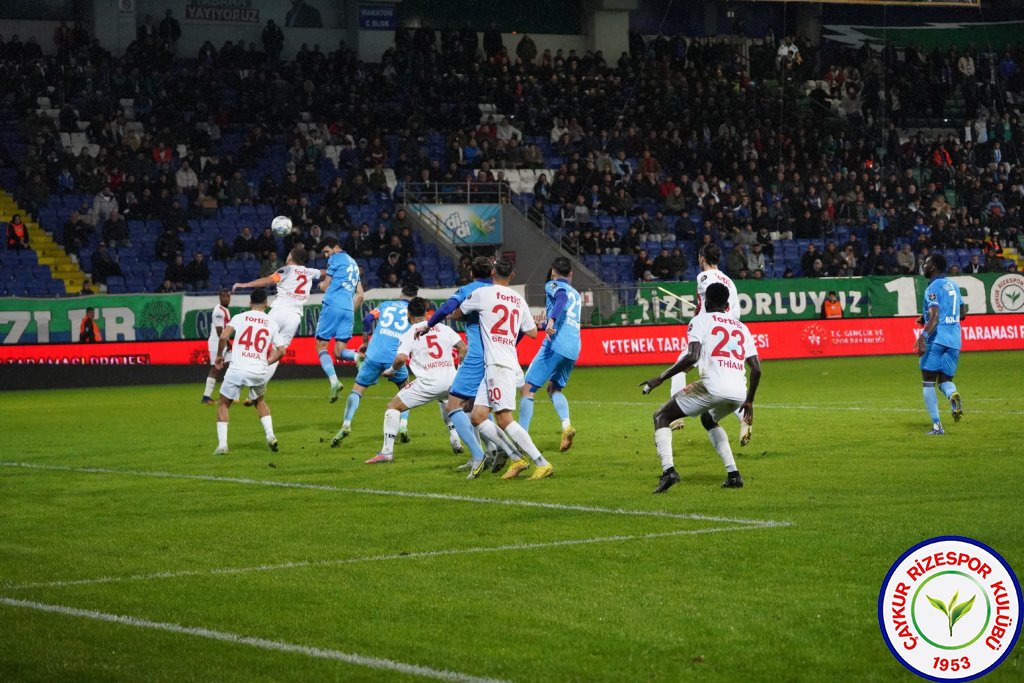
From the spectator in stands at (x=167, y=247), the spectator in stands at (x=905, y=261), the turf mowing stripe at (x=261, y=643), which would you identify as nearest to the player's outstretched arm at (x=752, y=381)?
the turf mowing stripe at (x=261, y=643)

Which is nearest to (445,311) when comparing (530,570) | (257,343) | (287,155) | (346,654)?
(257,343)

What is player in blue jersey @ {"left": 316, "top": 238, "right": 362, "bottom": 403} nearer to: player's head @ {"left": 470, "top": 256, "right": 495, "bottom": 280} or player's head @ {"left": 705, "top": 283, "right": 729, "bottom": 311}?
player's head @ {"left": 470, "top": 256, "right": 495, "bottom": 280}

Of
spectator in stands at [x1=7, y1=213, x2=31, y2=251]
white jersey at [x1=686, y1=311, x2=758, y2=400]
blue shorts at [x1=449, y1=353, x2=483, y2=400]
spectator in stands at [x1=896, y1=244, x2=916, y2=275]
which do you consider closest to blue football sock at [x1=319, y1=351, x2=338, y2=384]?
blue shorts at [x1=449, y1=353, x2=483, y2=400]

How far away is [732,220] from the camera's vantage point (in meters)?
43.1

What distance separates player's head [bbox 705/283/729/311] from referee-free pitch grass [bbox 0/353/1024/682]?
64.3 inches

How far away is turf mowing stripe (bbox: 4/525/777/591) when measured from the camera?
9102mm

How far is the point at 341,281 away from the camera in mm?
23062

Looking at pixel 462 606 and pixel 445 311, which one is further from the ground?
pixel 445 311

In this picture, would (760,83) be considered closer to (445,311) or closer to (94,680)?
(445,311)

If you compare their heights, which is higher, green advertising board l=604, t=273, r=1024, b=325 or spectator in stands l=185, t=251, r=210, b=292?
spectator in stands l=185, t=251, r=210, b=292

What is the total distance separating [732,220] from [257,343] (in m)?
27.9

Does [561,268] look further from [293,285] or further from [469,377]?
[293,285]

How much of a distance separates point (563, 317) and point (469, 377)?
10.5ft

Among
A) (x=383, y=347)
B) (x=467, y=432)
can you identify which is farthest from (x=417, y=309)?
(x=383, y=347)
